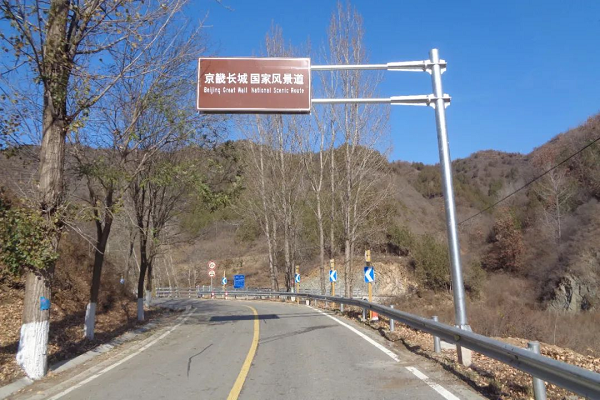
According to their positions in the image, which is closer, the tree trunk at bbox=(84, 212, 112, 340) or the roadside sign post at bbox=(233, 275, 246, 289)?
the tree trunk at bbox=(84, 212, 112, 340)

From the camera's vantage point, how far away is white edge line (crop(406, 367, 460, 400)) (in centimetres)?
629

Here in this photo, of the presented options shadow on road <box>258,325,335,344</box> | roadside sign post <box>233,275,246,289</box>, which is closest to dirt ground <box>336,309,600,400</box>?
shadow on road <box>258,325,335,344</box>

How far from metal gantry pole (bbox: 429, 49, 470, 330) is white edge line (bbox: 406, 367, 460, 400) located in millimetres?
1334

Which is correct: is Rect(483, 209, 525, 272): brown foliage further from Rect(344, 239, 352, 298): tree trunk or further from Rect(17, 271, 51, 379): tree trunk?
Rect(17, 271, 51, 379): tree trunk

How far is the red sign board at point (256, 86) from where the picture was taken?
1042 cm

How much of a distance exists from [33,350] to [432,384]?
6.88 m

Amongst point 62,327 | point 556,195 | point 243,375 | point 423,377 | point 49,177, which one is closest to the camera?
point 423,377

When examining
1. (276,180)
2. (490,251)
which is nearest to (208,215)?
(276,180)

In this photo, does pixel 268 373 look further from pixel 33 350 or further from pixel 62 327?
pixel 62 327

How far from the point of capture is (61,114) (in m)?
9.70

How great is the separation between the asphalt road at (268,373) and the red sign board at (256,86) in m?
5.17

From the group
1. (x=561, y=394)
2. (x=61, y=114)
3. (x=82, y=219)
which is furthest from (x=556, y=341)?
(x=61, y=114)

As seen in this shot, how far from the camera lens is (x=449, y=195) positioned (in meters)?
9.29

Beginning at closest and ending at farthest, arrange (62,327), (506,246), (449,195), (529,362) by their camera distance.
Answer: (529,362) < (449,195) < (62,327) < (506,246)
